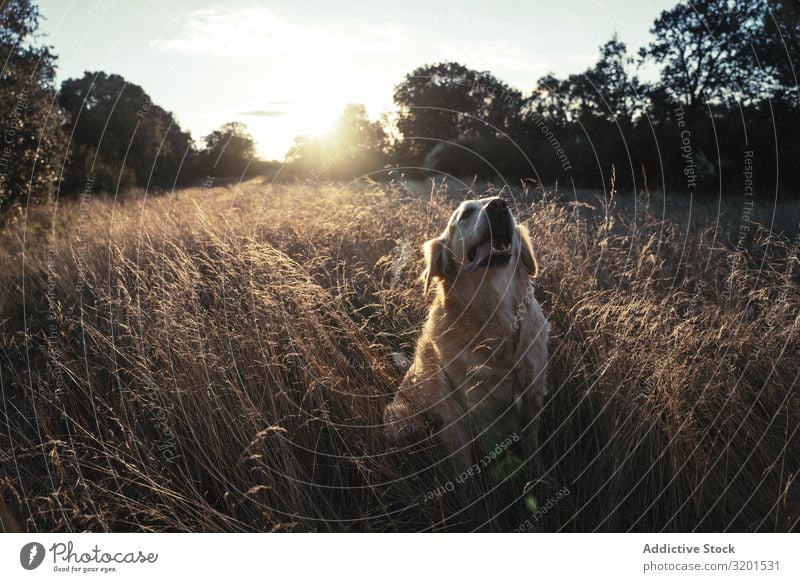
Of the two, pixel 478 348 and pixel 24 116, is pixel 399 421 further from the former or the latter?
pixel 24 116

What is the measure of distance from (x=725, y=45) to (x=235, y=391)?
6.21m

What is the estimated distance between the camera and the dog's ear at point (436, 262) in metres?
3.44

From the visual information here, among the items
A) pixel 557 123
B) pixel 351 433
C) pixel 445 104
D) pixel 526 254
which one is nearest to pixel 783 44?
pixel 526 254

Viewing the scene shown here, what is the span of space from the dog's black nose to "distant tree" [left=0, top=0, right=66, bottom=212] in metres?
5.62

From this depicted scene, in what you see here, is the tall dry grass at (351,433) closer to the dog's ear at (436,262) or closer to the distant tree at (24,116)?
the dog's ear at (436,262)

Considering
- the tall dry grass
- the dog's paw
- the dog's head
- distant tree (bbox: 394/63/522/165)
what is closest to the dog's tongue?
the dog's head

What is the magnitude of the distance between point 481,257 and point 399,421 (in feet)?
3.70

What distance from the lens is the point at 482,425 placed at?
307cm

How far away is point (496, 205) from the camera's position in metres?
3.20

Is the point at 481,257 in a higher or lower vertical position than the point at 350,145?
lower

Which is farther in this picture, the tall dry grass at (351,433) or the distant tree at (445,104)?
the distant tree at (445,104)

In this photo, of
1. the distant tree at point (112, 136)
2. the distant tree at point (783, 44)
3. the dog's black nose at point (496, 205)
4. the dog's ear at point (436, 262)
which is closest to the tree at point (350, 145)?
the dog's ear at point (436, 262)
